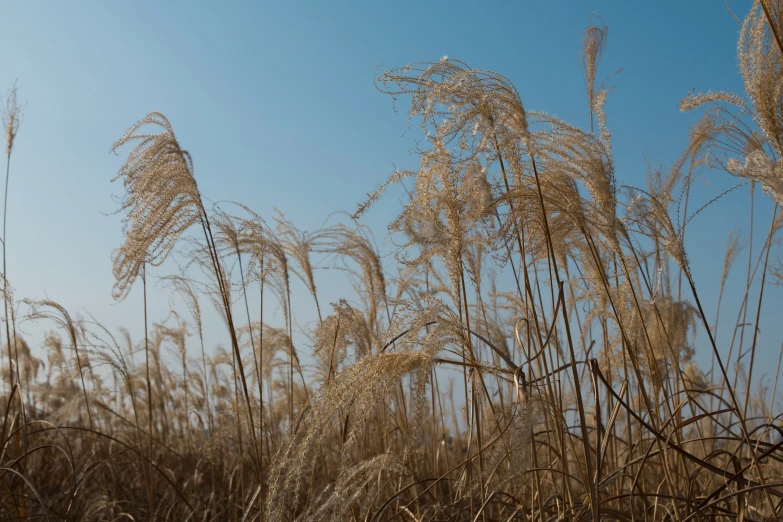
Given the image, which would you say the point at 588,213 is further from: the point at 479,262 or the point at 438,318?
the point at 479,262

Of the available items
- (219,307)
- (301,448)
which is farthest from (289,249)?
(301,448)

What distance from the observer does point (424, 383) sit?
1.75 m

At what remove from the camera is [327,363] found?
140 inches

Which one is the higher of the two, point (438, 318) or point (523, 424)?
point (438, 318)

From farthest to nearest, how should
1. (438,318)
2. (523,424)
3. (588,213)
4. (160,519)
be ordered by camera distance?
(160,519) → (588,213) → (438,318) → (523,424)

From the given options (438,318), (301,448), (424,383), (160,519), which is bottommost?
(160,519)

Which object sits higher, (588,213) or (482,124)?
(482,124)

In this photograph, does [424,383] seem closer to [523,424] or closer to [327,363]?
[523,424]

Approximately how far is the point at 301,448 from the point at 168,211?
4.16ft

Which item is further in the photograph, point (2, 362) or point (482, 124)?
point (2, 362)

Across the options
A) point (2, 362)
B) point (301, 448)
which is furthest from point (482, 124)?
point (2, 362)

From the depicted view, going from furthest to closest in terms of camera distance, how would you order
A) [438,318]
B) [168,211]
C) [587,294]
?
[587,294] < [168,211] < [438,318]

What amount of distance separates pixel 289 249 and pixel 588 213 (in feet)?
7.49

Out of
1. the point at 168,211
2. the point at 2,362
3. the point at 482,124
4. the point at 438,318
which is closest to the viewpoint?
the point at 438,318
